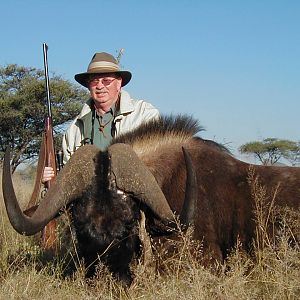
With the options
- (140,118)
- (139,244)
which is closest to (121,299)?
(139,244)

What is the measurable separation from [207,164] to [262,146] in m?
18.2

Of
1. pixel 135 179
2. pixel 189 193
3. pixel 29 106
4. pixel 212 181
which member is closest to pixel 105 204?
pixel 135 179

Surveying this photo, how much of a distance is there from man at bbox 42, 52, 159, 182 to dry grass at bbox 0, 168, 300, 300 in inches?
53.9

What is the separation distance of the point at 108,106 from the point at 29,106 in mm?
14057

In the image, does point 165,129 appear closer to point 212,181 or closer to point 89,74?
point 212,181

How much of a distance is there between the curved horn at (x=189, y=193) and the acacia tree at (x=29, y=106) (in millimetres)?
13464

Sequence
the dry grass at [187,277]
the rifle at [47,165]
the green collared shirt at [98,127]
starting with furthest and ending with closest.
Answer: the green collared shirt at [98,127]
the rifle at [47,165]
the dry grass at [187,277]

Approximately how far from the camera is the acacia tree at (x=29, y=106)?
18281 mm

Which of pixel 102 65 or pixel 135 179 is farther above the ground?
pixel 102 65

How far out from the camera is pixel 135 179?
4.24 metres

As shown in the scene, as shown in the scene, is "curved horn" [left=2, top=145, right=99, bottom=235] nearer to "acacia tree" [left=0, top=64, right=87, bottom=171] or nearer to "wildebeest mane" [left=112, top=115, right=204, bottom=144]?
"wildebeest mane" [left=112, top=115, right=204, bottom=144]

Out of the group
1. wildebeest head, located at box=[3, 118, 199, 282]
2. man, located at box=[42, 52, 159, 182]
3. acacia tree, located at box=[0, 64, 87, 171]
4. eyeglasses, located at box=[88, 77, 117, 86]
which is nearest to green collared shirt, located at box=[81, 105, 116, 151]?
man, located at box=[42, 52, 159, 182]

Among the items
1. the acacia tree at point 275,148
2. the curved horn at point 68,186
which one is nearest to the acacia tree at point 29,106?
the acacia tree at point 275,148

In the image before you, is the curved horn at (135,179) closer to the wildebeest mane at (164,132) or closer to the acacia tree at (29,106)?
the wildebeest mane at (164,132)
